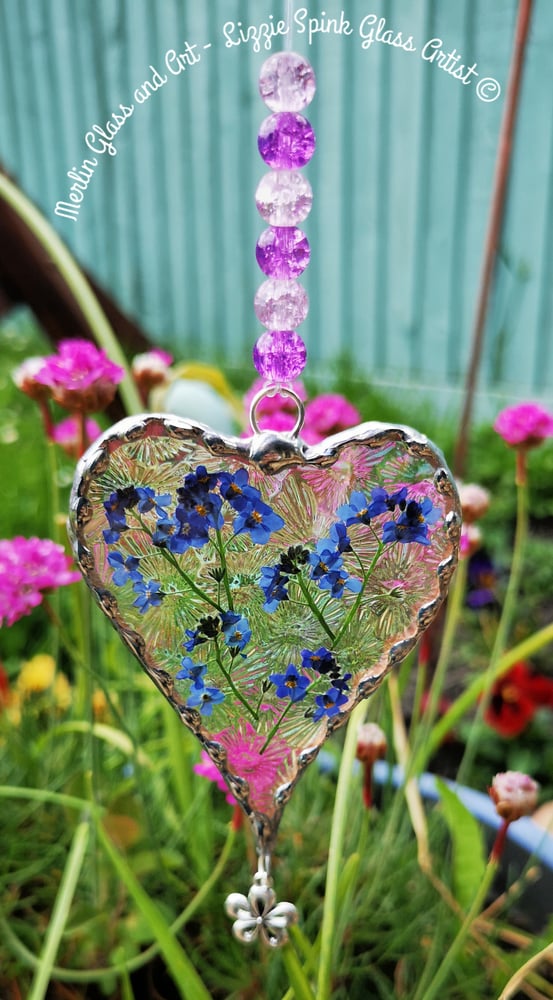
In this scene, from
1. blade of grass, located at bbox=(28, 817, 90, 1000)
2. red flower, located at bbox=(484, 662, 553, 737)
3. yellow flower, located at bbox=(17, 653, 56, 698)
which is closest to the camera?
blade of grass, located at bbox=(28, 817, 90, 1000)

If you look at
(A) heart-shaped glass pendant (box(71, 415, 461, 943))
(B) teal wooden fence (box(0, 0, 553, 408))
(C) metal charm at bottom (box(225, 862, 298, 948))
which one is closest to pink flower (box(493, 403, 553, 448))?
(A) heart-shaped glass pendant (box(71, 415, 461, 943))

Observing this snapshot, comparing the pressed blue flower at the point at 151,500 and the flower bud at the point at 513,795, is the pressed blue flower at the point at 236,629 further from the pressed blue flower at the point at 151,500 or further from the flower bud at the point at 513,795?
the flower bud at the point at 513,795

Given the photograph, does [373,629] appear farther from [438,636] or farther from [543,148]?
[543,148]

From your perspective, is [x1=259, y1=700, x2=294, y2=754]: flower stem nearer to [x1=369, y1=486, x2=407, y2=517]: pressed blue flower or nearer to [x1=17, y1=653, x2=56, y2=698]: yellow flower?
[x1=369, y1=486, x2=407, y2=517]: pressed blue flower

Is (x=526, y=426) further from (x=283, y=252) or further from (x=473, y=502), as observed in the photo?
(x=283, y=252)

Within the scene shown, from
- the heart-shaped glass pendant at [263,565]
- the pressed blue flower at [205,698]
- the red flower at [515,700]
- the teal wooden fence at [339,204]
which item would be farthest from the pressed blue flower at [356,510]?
the teal wooden fence at [339,204]

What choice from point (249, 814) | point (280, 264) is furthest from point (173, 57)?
point (249, 814)

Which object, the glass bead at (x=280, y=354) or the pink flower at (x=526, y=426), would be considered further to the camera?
the pink flower at (x=526, y=426)
